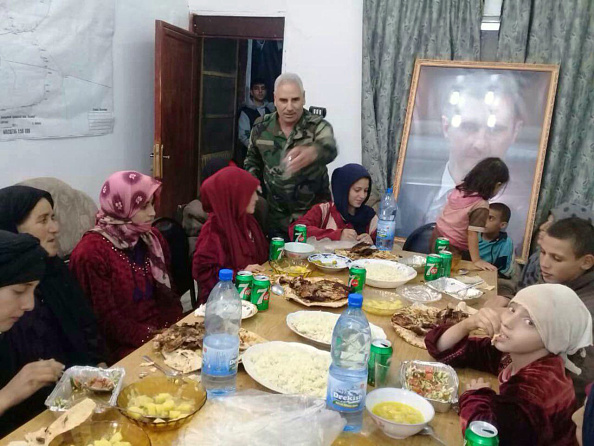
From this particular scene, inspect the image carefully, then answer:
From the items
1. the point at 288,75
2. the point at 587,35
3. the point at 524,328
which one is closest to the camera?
the point at 524,328

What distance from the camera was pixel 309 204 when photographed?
3.25 m

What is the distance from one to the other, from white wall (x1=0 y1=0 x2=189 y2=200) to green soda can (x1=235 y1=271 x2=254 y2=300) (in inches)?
64.4

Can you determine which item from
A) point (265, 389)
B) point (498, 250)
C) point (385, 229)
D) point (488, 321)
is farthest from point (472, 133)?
point (265, 389)

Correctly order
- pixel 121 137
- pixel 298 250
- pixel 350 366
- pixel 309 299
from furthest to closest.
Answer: pixel 121 137 < pixel 298 250 < pixel 309 299 < pixel 350 366

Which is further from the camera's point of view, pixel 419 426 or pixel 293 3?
pixel 293 3

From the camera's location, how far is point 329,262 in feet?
7.84

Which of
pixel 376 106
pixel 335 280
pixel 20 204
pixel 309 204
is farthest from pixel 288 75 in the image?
pixel 20 204

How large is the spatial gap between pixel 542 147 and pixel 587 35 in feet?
2.70

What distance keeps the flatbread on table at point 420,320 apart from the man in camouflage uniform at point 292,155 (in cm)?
146

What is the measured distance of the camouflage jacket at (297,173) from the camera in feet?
10.5

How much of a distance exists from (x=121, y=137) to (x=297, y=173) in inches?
56.3

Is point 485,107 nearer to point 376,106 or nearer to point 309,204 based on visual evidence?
point 376,106

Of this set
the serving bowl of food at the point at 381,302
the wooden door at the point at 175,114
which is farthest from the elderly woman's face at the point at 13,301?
the wooden door at the point at 175,114

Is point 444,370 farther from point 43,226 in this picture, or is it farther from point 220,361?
point 43,226
